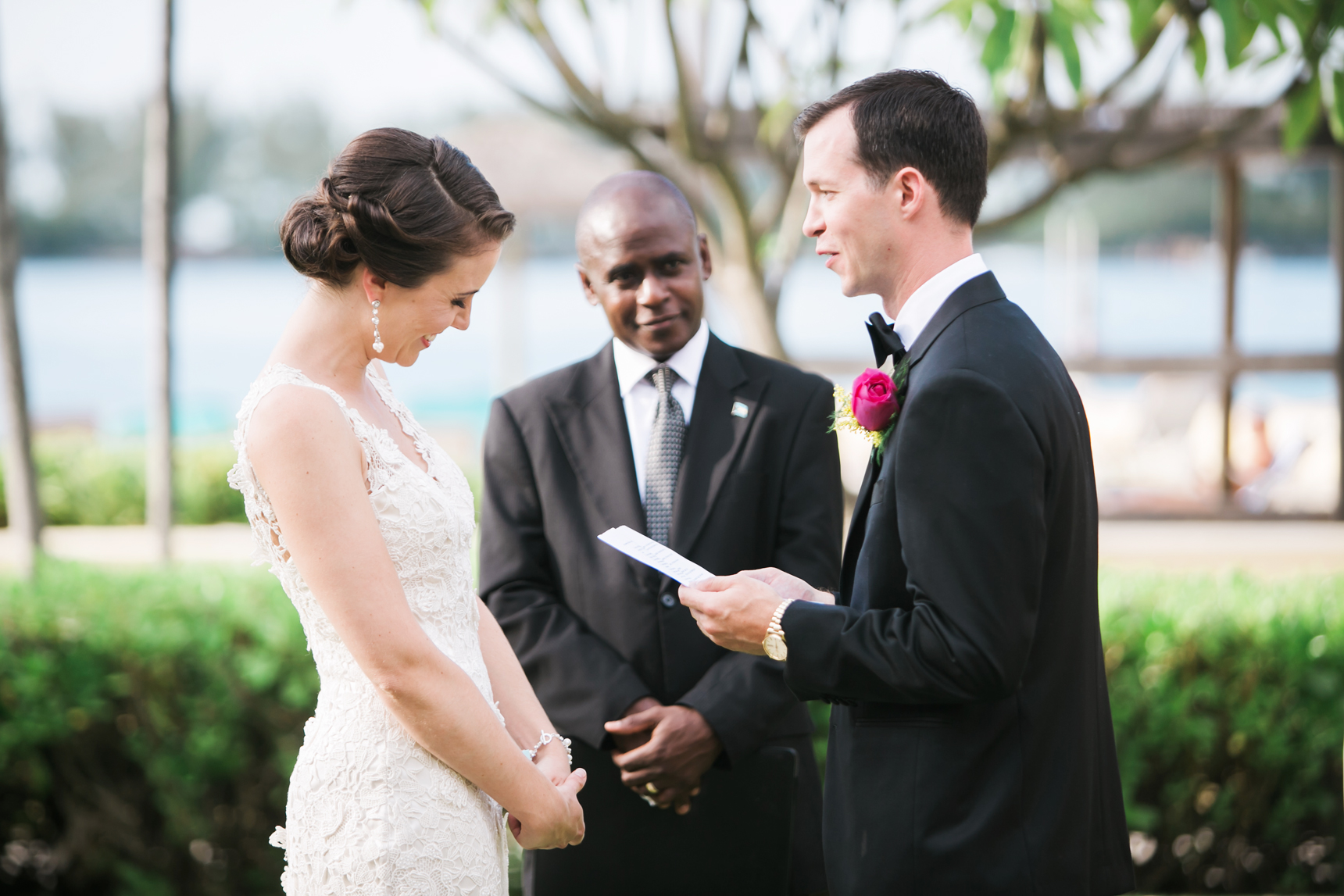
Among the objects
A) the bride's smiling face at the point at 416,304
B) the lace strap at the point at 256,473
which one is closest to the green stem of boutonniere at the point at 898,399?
the bride's smiling face at the point at 416,304

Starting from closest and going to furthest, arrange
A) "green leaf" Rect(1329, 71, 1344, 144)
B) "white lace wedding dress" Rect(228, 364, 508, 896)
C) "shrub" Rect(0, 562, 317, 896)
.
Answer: "white lace wedding dress" Rect(228, 364, 508, 896) → "green leaf" Rect(1329, 71, 1344, 144) → "shrub" Rect(0, 562, 317, 896)

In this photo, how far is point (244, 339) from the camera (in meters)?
65.1

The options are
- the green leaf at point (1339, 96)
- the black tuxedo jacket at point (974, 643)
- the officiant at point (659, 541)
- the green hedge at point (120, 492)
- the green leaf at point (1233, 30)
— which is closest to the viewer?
the black tuxedo jacket at point (974, 643)

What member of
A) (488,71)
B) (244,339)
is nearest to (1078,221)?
(488,71)

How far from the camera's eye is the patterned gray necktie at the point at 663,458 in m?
3.10

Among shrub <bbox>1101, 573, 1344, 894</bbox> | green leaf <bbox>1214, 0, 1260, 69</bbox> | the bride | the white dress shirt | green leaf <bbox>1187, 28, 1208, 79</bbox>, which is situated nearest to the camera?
the bride

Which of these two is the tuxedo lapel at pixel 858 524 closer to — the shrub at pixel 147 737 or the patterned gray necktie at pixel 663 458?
the patterned gray necktie at pixel 663 458

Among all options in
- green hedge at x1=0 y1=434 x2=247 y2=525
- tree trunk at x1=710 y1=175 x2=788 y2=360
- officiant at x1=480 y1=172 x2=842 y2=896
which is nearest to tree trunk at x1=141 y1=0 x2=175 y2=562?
→ tree trunk at x1=710 y1=175 x2=788 y2=360

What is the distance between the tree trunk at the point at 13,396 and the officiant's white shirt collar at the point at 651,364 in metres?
3.43

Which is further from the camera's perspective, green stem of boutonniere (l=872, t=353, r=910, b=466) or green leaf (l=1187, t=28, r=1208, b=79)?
green leaf (l=1187, t=28, r=1208, b=79)

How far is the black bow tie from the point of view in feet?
7.31

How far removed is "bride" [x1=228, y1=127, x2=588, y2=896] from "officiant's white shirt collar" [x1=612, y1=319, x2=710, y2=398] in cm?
95

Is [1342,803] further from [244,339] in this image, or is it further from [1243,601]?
[244,339]

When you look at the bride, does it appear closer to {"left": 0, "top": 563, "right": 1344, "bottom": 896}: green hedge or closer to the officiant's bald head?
the officiant's bald head
